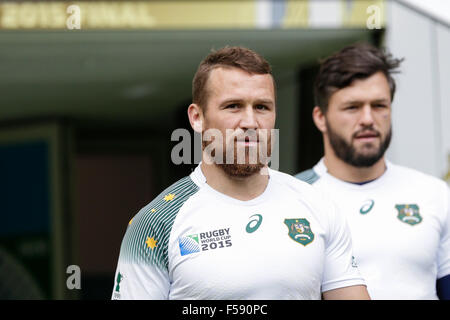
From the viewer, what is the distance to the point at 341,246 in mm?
2996

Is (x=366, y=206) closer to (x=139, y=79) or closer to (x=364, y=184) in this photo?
(x=364, y=184)

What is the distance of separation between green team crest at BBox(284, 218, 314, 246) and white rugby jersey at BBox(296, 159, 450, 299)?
678 mm

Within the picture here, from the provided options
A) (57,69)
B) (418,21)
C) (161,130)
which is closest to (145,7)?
(57,69)

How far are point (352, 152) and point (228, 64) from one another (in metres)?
1.33

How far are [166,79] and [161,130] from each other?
14.5ft

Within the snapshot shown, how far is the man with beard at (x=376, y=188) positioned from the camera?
12.3 feet

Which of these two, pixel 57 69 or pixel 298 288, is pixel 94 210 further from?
pixel 298 288

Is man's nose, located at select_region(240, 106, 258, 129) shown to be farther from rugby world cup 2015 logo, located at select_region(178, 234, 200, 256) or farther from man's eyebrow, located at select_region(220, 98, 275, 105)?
rugby world cup 2015 logo, located at select_region(178, 234, 200, 256)

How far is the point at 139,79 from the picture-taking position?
33.6 feet

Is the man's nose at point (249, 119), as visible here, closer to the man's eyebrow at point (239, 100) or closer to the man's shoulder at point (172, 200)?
the man's eyebrow at point (239, 100)

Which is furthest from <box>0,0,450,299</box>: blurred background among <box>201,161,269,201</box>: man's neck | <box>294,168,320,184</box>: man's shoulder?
<box>201,161,269,201</box>: man's neck

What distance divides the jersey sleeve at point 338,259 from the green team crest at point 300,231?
0.12 m

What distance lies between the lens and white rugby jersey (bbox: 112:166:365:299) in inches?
108
